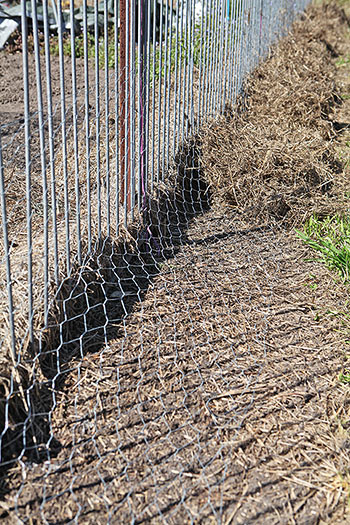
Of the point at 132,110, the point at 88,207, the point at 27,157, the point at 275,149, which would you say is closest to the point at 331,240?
the point at 275,149

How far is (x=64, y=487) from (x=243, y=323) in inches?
53.0

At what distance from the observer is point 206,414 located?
2422mm

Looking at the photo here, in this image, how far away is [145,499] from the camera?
2031 mm

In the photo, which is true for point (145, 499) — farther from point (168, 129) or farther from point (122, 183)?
point (168, 129)

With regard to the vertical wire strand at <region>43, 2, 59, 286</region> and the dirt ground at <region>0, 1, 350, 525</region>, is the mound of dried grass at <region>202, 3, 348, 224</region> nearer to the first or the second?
the dirt ground at <region>0, 1, 350, 525</region>

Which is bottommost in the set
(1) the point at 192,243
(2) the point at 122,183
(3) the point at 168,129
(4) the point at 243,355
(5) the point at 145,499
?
(5) the point at 145,499

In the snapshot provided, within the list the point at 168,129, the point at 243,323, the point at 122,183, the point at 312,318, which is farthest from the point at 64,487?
the point at 168,129

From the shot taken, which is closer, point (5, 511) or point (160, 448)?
point (5, 511)

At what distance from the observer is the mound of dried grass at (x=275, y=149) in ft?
14.1

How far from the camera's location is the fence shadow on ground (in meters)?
Result: 2.25

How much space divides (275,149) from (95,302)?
7.23 ft

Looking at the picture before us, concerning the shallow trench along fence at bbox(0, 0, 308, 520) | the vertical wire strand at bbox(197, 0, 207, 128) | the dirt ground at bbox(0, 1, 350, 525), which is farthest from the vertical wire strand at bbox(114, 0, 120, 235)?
the vertical wire strand at bbox(197, 0, 207, 128)

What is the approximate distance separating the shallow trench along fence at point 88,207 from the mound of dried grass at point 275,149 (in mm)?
213

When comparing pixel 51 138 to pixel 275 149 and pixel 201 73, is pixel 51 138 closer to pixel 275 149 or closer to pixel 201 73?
pixel 275 149
